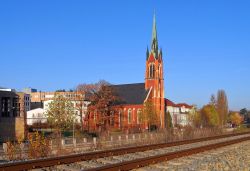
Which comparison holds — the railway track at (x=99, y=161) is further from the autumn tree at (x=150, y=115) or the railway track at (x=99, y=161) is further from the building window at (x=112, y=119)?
the building window at (x=112, y=119)

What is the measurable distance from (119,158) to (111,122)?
65887 mm

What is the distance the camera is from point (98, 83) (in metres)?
81.1

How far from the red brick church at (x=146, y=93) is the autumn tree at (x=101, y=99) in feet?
24.7

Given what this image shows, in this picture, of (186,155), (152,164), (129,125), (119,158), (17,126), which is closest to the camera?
(152,164)

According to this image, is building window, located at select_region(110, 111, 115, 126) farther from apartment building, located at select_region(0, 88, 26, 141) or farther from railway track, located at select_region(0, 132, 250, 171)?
railway track, located at select_region(0, 132, 250, 171)

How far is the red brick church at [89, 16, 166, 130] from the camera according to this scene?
303ft

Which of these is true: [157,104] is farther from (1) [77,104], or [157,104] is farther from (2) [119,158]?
(2) [119,158]

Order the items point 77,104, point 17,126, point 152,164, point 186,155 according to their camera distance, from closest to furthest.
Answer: point 152,164 → point 186,155 → point 17,126 → point 77,104

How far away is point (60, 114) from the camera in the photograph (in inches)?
1772

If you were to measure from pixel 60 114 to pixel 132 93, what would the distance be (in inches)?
2128

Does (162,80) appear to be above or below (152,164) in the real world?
above

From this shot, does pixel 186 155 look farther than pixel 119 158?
Yes

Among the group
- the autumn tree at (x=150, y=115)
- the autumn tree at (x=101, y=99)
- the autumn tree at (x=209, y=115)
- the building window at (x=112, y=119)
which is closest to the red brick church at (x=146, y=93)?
the building window at (x=112, y=119)

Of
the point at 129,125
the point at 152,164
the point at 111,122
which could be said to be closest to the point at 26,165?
the point at 152,164
